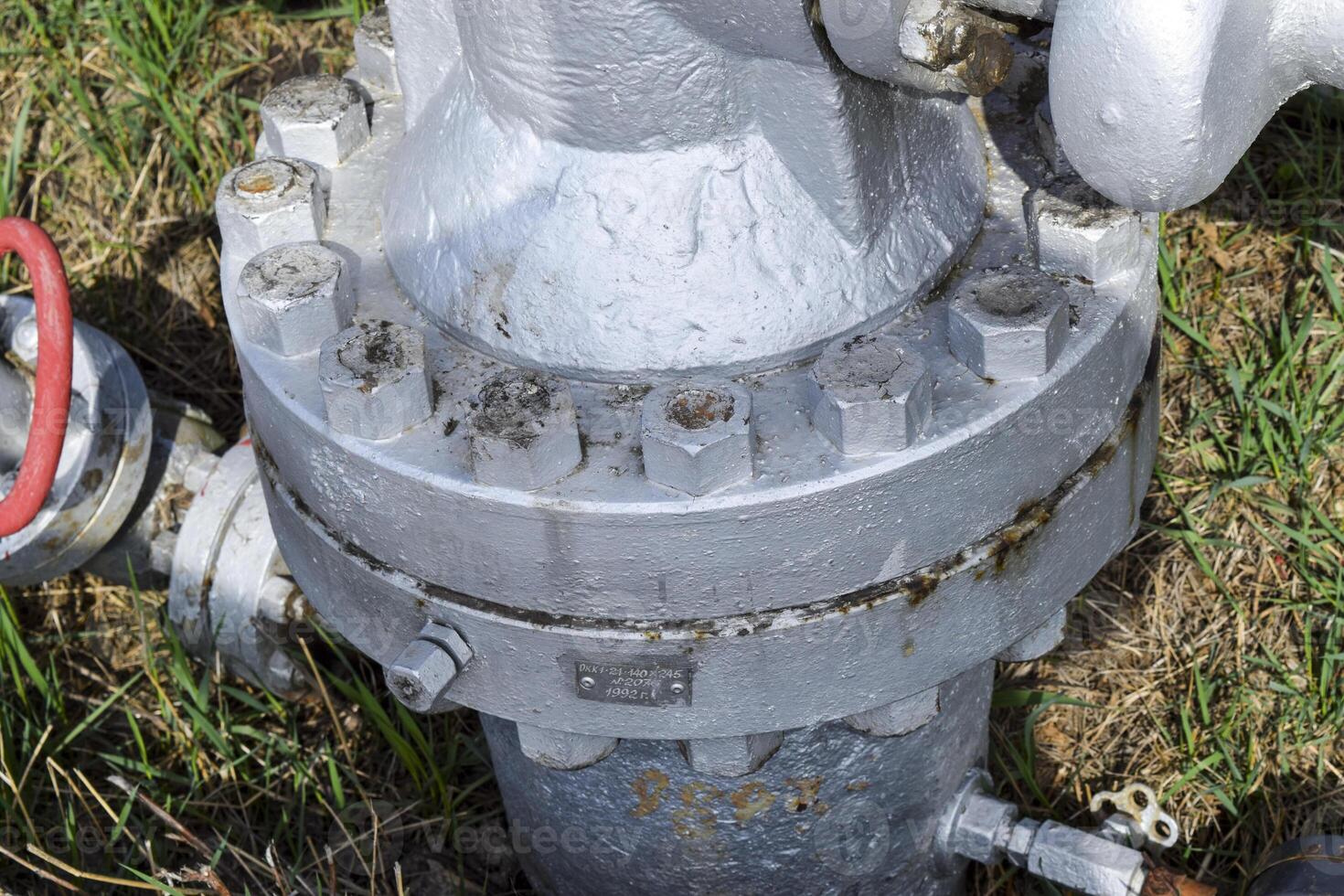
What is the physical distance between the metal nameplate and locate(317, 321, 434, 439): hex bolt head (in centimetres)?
28

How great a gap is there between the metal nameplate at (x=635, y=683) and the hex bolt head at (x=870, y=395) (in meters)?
0.27

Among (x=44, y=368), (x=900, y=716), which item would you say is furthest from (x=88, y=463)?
→ (x=900, y=716)

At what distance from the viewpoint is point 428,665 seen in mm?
1560

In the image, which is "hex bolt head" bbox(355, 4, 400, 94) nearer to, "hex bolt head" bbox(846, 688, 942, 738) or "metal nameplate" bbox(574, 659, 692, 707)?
"metal nameplate" bbox(574, 659, 692, 707)

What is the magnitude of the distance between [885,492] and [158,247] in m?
1.84

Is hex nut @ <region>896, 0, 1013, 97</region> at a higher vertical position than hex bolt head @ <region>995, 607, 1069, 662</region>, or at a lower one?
higher

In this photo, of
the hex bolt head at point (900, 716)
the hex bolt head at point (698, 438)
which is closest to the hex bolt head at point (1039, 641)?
the hex bolt head at point (900, 716)

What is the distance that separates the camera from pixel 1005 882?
235 cm

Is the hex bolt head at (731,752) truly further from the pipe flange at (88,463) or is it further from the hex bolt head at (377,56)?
the pipe flange at (88,463)

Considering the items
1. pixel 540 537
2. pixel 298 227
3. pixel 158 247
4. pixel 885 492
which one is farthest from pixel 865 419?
pixel 158 247

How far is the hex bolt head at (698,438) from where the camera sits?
1.39 meters

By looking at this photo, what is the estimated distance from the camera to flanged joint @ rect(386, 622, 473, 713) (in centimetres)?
156

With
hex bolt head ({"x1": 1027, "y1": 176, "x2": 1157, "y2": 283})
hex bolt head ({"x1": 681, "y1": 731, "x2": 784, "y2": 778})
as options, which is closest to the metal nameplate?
hex bolt head ({"x1": 681, "y1": 731, "x2": 784, "y2": 778})

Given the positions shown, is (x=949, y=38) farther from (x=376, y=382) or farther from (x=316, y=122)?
(x=316, y=122)
